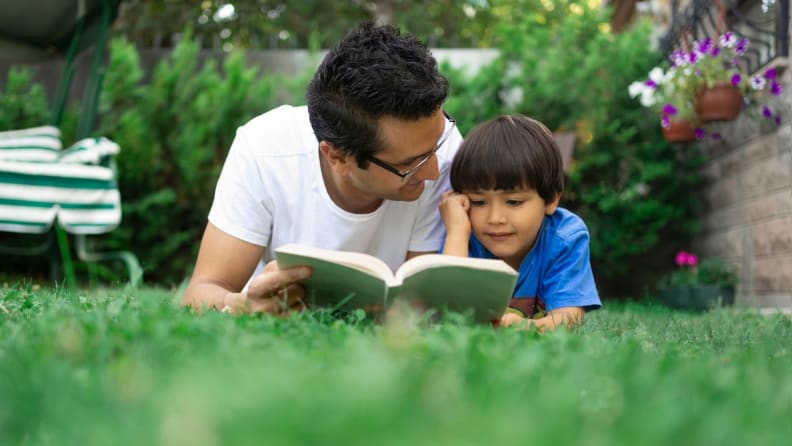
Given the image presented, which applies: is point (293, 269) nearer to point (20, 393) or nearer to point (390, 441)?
point (20, 393)

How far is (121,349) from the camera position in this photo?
1.38 m

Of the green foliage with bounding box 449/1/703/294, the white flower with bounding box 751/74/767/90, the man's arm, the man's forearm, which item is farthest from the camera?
the green foliage with bounding box 449/1/703/294

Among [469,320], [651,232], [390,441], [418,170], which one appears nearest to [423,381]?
[390,441]

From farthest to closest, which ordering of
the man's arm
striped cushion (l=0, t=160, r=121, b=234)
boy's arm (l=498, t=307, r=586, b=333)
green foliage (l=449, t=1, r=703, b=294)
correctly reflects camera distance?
green foliage (l=449, t=1, r=703, b=294), striped cushion (l=0, t=160, r=121, b=234), boy's arm (l=498, t=307, r=586, b=333), the man's arm

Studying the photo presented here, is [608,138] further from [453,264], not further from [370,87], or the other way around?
[453,264]

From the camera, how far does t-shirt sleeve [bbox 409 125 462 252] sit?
3184mm

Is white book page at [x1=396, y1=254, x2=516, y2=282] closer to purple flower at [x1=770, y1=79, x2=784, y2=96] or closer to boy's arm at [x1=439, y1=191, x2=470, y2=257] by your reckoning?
boy's arm at [x1=439, y1=191, x2=470, y2=257]

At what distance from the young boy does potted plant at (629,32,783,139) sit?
284cm

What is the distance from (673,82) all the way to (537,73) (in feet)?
5.66

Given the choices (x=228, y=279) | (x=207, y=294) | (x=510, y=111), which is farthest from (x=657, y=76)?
(x=207, y=294)

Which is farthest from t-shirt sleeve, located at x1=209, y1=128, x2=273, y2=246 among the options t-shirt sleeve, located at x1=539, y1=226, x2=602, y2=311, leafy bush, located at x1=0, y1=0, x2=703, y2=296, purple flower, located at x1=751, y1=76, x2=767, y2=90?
leafy bush, located at x1=0, y1=0, x2=703, y2=296

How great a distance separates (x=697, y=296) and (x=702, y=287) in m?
0.09

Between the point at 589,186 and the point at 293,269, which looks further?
the point at 589,186

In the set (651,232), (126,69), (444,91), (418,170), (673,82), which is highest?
(126,69)
